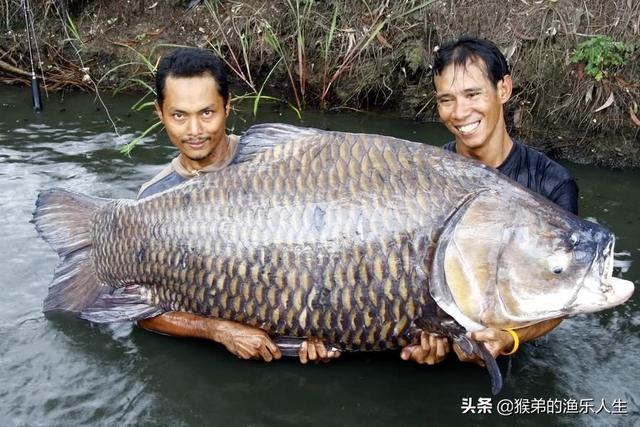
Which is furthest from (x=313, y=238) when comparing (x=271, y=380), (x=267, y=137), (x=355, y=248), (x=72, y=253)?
(x=72, y=253)

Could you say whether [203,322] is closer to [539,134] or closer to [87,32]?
[539,134]

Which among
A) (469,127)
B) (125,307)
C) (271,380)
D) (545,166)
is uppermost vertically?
(469,127)

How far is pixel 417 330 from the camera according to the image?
119 inches

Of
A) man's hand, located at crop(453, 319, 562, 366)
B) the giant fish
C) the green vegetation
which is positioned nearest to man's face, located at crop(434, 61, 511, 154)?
the giant fish

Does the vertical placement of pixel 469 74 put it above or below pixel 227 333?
above

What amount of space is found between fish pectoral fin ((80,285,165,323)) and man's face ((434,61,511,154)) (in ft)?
5.75

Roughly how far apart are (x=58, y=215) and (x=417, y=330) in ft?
6.41

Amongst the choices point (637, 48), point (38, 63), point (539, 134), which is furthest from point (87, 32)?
point (637, 48)

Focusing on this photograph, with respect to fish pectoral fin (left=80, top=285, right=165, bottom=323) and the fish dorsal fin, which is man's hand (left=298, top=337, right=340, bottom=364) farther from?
the fish dorsal fin

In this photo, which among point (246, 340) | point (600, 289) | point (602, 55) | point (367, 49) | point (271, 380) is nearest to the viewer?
point (600, 289)

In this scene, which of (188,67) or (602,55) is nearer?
(188,67)

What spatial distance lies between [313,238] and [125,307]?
107 cm

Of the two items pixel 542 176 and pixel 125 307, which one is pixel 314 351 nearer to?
pixel 125 307

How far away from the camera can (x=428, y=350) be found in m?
3.14
